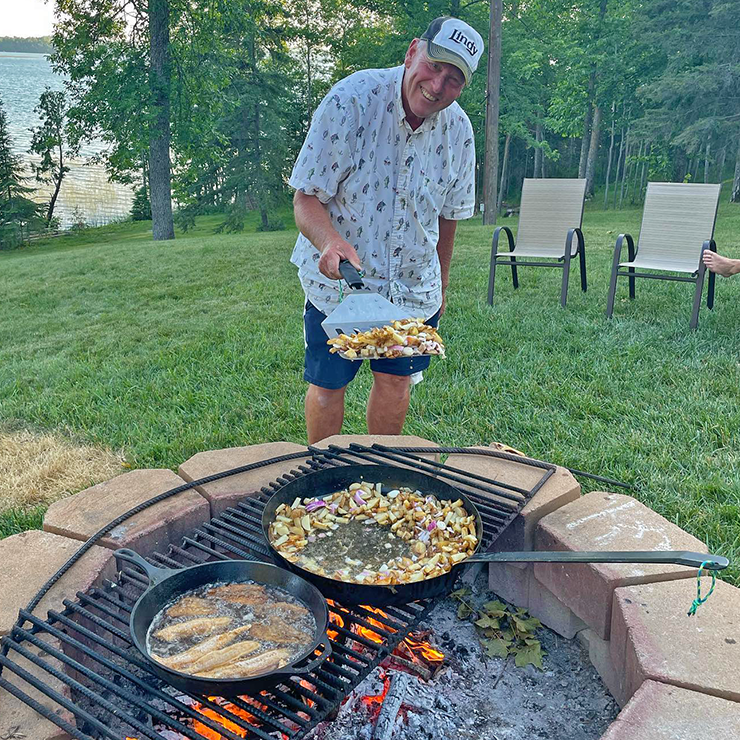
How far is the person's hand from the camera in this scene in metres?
2.04

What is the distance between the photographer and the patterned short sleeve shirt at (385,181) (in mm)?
2221

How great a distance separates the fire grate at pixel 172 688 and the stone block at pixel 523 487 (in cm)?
3

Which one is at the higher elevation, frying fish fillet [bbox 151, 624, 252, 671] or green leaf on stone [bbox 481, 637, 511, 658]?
frying fish fillet [bbox 151, 624, 252, 671]

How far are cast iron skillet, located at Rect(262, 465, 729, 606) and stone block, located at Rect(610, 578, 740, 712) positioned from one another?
0.57ft

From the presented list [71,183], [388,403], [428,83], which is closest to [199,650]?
[388,403]

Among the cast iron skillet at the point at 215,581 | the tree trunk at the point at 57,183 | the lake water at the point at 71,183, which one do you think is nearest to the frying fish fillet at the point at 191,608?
the cast iron skillet at the point at 215,581

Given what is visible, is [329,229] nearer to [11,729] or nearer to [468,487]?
[468,487]

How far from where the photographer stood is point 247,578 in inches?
62.7

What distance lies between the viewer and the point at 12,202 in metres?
25.2

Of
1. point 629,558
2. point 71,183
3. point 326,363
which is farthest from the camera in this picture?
point 71,183

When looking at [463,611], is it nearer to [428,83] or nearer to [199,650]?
[199,650]

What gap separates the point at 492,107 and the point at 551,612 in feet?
38.7

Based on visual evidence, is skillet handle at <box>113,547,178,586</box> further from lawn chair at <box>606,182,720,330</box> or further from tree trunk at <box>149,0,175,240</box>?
tree trunk at <box>149,0,175,240</box>

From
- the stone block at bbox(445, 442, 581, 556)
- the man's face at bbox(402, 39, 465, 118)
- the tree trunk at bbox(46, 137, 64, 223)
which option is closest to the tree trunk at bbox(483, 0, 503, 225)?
the man's face at bbox(402, 39, 465, 118)
